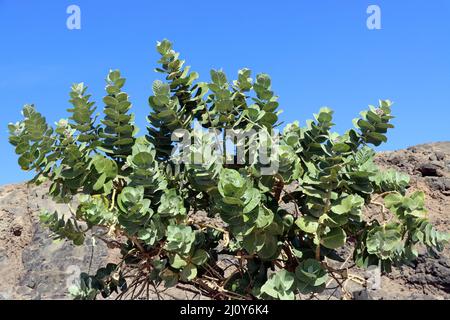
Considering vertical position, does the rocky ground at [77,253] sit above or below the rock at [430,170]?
below

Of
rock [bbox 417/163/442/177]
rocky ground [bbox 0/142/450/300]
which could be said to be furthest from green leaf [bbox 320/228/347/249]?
rock [bbox 417/163/442/177]

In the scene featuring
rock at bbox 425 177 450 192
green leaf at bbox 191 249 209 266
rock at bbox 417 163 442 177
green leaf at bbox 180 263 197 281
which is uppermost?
green leaf at bbox 191 249 209 266

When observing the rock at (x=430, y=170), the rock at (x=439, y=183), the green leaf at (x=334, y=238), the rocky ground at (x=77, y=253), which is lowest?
the rocky ground at (x=77, y=253)

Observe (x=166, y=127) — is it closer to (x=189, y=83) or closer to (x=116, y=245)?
(x=189, y=83)

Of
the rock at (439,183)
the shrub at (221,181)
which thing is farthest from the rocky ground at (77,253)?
the shrub at (221,181)

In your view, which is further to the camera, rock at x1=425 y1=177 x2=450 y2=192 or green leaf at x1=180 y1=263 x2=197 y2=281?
rock at x1=425 y1=177 x2=450 y2=192

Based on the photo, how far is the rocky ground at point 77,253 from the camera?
8570 mm

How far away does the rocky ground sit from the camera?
8.57 metres

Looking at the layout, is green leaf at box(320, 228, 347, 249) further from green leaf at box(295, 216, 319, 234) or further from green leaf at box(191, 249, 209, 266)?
green leaf at box(191, 249, 209, 266)

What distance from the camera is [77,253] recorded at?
31.1 feet

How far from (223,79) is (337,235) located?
117 cm

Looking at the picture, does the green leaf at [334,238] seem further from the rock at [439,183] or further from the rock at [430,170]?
the rock at [430,170]

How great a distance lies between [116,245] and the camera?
4.10 metres

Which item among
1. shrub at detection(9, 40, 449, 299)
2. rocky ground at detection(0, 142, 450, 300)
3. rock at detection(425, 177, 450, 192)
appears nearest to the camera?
shrub at detection(9, 40, 449, 299)
